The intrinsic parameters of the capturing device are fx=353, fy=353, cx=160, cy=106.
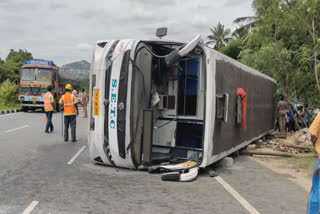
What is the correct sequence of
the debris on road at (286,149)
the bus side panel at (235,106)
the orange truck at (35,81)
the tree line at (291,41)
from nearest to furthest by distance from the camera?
the bus side panel at (235,106), the debris on road at (286,149), the tree line at (291,41), the orange truck at (35,81)

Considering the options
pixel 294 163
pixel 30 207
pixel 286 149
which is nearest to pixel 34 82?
pixel 286 149

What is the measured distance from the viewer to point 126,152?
6754mm

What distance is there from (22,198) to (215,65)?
4.26 metres

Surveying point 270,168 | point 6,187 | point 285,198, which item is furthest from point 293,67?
point 6,187

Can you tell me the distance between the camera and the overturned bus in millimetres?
6742

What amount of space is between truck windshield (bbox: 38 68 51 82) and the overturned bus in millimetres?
19104

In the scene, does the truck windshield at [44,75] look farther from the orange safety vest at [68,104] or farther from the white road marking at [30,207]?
the white road marking at [30,207]

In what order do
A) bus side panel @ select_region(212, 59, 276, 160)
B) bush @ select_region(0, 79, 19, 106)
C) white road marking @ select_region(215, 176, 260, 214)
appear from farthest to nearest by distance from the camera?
bush @ select_region(0, 79, 19, 106) < bus side panel @ select_region(212, 59, 276, 160) < white road marking @ select_region(215, 176, 260, 214)

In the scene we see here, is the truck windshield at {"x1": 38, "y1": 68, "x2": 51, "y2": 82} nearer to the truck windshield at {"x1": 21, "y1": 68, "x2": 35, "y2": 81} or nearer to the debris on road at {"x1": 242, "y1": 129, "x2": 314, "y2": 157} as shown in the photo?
the truck windshield at {"x1": 21, "y1": 68, "x2": 35, "y2": 81}

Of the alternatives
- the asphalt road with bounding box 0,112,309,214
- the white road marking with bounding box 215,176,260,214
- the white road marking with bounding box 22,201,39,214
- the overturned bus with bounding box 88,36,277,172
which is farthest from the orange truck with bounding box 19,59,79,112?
the white road marking with bounding box 22,201,39,214

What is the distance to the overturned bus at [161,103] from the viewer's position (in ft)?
22.1

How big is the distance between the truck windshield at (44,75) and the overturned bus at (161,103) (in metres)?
19.1

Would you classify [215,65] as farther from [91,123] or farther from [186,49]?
[91,123]

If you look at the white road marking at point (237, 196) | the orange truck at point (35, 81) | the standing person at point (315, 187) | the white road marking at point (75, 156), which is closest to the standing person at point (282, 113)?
the white road marking at point (75, 156)
